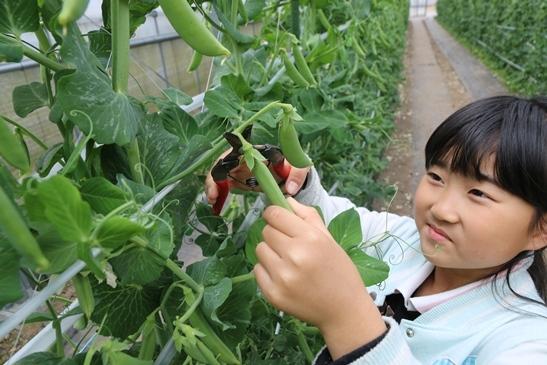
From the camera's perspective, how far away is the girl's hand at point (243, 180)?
74 cm

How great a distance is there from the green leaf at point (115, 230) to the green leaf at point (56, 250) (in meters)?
0.02

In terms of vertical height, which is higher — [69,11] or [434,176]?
[69,11]

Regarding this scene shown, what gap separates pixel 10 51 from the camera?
425mm

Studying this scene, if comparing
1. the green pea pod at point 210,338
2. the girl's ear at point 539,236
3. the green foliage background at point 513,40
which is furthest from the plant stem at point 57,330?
the green foliage background at point 513,40

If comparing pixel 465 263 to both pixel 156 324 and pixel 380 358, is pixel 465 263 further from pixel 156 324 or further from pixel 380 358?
pixel 156 324

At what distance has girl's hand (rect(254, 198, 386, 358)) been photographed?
473 mm

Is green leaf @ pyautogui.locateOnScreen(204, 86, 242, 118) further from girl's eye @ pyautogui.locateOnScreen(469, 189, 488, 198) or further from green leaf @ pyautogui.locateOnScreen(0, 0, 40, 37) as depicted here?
girl's eye @ pyautogui.locateOnScreen(469, 189, 488, 198)

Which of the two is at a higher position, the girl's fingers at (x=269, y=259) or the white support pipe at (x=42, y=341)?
the girl's fingers at (x=269, y=259)

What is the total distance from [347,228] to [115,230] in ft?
1.12

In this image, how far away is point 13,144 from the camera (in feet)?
1.33

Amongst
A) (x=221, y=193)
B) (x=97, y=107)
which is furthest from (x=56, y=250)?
(x=221, y=193)

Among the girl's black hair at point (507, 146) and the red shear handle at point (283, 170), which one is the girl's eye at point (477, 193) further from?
the red shear handle at point (283, 170)

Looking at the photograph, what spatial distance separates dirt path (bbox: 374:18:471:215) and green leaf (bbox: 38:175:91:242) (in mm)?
2109

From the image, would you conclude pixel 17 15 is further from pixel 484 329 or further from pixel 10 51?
pixel 484 329
